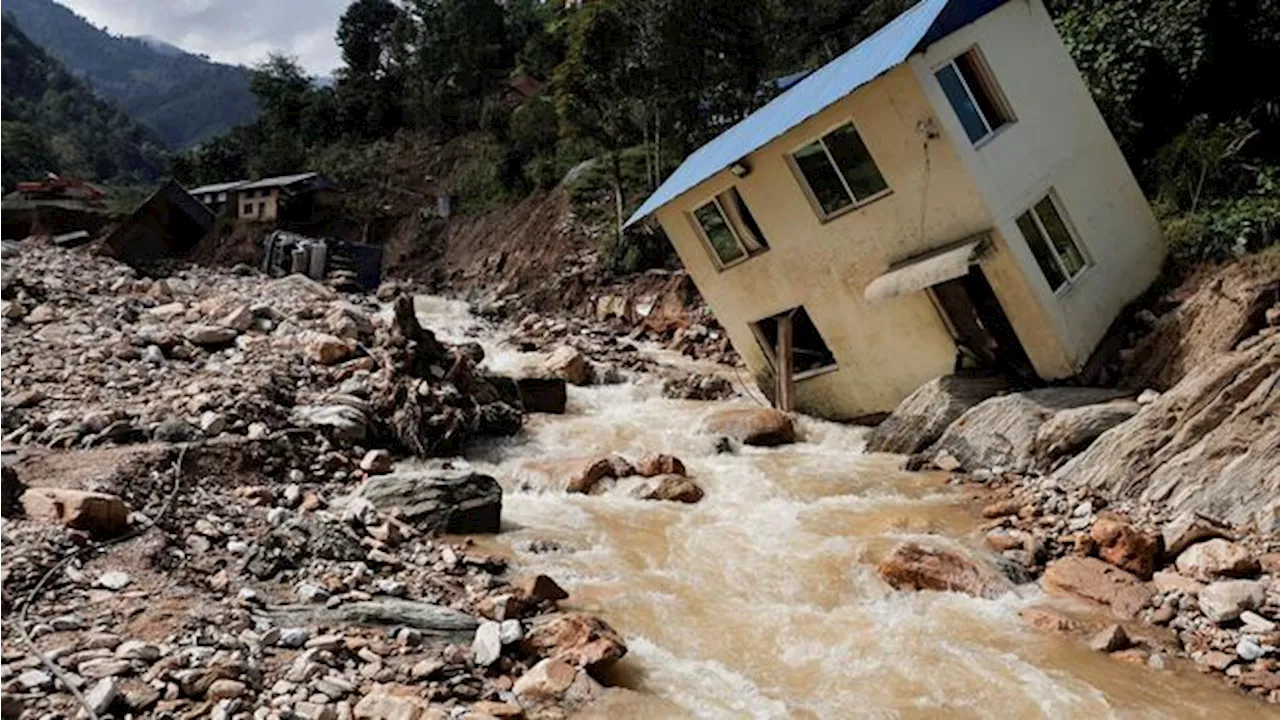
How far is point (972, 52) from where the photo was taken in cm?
1159

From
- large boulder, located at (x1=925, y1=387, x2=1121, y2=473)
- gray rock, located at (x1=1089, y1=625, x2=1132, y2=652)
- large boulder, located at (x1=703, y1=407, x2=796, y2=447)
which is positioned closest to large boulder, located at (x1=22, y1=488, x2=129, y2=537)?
gray rock, located at (x1=1089, y1=625, x2=1132, y2=652)

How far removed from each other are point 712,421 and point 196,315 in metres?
9.32

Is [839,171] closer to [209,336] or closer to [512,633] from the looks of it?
[512,633]

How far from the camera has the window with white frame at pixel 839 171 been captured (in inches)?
470

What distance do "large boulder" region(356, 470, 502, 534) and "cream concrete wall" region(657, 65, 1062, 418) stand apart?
6885 mm

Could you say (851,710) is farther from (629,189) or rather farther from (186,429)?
(629,189)

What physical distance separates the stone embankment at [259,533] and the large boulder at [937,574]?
2.76 m

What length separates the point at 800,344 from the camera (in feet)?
49.9

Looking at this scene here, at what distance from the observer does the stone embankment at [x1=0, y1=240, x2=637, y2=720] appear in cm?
477

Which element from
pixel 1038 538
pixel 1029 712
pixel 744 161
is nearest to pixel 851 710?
pixel 1029 712

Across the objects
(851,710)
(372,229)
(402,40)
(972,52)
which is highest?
(402,40)

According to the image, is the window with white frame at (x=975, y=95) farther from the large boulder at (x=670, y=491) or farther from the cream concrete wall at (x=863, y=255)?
the large boulder at (x=670, y=491)

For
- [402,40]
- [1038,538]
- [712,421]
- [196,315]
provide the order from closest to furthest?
[1038,538] → [712,421] → [196,315] → [402,40]

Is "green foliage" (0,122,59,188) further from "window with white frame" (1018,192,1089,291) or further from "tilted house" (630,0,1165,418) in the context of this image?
"window with white frame" (1018,192,1089,291)
